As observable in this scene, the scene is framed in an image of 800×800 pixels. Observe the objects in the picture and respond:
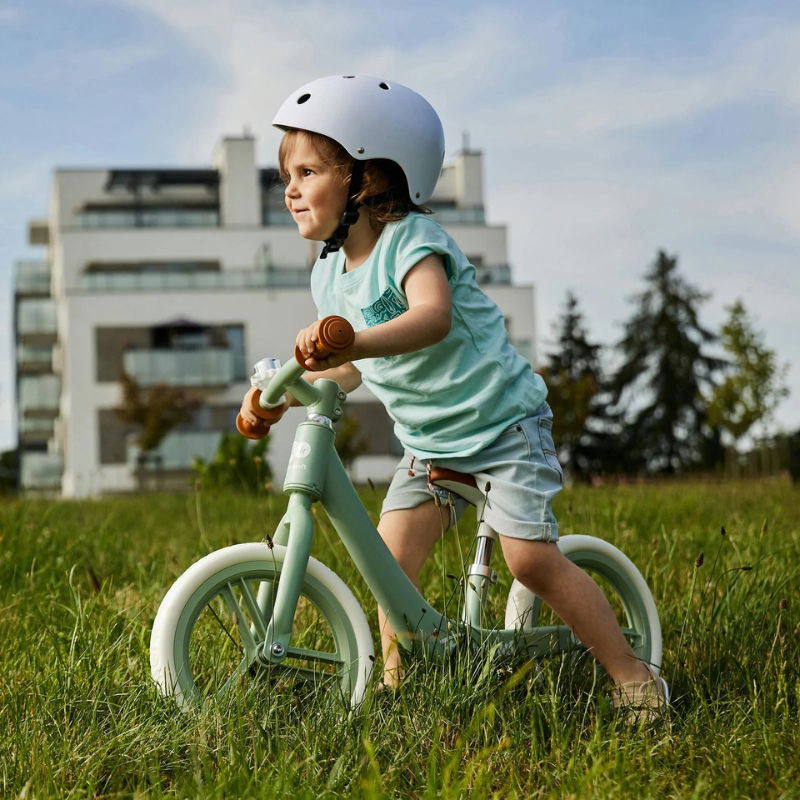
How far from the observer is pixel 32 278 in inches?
1748

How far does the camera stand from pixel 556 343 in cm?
4375

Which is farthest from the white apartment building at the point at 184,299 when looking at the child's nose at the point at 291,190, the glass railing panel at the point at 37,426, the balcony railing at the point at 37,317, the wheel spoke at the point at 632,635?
the child's nose at the point at 291,190

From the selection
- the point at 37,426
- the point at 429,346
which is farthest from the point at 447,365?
the point at 37,426

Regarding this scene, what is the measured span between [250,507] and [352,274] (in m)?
4.48

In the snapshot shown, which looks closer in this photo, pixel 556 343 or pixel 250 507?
pixel 250 507

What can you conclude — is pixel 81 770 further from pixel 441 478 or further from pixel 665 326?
pixel 665 326

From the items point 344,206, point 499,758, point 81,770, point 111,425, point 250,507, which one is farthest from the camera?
point 111,425

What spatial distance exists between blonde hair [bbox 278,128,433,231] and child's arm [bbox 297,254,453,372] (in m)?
0.19

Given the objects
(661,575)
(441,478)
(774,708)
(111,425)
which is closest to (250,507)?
(661,575)

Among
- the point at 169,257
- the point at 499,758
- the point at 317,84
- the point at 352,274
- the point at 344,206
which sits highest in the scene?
the point at 169,257

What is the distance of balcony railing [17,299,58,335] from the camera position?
1644 inches

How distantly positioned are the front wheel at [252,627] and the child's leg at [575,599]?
0.45m

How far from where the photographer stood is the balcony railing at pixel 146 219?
3638 centimetres

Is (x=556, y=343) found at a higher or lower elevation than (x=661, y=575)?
higher
